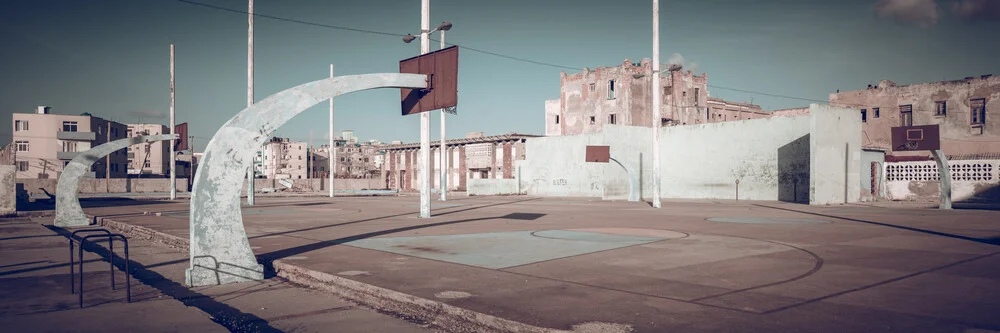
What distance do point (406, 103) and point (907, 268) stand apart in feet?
29.3

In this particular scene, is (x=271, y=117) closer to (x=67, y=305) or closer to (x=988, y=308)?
(x=67, y=305)

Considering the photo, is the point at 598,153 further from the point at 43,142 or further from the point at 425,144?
the point at 43,142

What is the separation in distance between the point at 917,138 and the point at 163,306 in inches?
1054

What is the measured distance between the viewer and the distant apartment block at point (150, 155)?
9869cm

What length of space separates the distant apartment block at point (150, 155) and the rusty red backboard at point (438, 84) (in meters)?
99.2

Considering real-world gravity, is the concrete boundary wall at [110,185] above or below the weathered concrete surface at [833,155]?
below

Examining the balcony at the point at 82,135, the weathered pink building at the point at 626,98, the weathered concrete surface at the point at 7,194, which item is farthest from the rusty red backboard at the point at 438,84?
the weathered pink building at the point at 626,98

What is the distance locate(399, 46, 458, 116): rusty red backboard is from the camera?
11.2 metres

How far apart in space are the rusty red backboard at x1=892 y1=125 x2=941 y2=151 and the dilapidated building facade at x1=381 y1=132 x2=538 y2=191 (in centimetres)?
3282

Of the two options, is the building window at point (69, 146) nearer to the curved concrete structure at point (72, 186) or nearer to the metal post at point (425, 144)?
the curved concrete structure at point (72, 186)

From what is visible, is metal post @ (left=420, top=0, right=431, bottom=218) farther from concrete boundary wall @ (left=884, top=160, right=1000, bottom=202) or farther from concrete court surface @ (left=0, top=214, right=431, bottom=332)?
concrete boundary wall @ (left=884, top=160, right=1000, bottom=202)

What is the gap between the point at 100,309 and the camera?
245 inches

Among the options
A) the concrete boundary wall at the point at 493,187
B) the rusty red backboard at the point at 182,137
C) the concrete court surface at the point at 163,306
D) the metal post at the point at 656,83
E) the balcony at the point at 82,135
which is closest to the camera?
the concrete court surface at the point at 163,306

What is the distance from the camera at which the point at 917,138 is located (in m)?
23.5
